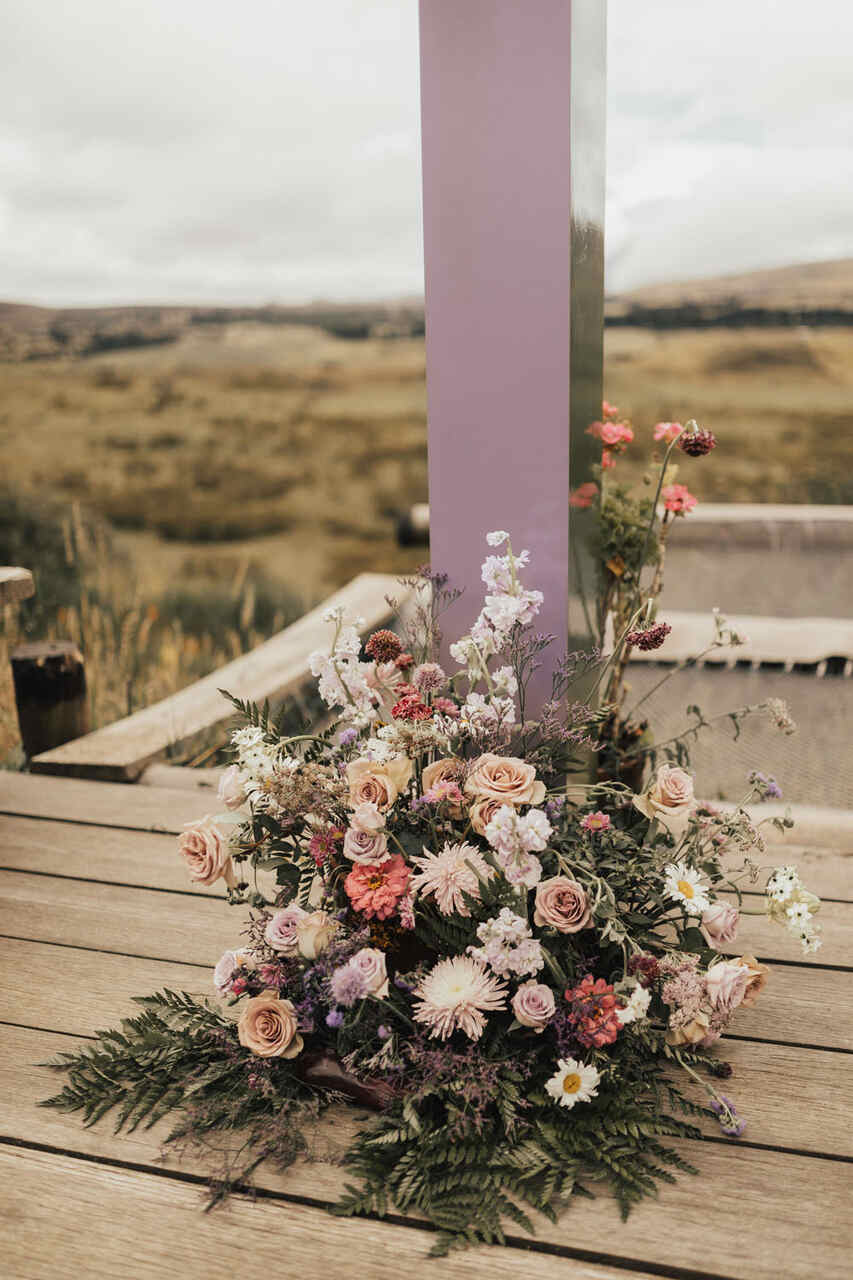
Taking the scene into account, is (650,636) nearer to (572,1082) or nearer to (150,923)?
(572,1082)

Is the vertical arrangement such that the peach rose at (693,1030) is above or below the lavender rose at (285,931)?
below

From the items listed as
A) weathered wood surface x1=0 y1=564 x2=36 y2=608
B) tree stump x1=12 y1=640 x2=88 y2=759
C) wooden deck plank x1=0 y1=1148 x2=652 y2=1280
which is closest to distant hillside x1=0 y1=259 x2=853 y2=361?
tree stump x1=12 y1=640 x2=88 y2=759

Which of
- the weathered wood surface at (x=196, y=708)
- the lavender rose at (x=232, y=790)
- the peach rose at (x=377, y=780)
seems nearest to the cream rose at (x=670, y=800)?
the peach rose at (x=377, y=780)

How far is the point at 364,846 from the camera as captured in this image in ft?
4.27

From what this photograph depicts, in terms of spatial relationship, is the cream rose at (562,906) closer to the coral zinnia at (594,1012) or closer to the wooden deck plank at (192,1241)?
the coral zinnia at (594,1012)

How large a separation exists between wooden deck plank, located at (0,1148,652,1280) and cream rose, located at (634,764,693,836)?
1.75ft

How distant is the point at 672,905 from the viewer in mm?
1407

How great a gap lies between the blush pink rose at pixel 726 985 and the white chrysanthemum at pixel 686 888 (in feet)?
0.25

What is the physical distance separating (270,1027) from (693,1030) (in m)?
0.54

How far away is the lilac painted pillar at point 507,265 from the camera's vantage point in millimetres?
1414

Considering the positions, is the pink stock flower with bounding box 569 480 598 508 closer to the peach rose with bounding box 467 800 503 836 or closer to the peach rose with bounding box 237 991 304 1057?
the peach rose with bounding box 467 800 503 836

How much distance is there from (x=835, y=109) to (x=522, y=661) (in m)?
4.33

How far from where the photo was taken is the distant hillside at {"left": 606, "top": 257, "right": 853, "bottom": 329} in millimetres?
4836

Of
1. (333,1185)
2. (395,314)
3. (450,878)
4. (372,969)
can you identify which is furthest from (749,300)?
(333,1185)
